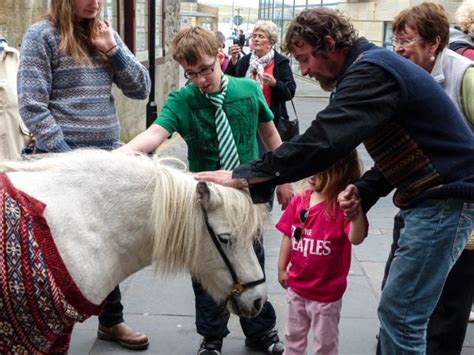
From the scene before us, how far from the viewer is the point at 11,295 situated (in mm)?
1896

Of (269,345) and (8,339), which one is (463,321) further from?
(8,339)

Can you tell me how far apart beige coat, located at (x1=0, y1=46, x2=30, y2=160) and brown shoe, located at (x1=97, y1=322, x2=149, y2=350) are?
A: 1.14 metres

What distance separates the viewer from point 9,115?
12.0 feet

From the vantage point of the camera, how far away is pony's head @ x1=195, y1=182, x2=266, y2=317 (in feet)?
7.31

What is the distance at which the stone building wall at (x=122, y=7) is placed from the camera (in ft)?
17.5

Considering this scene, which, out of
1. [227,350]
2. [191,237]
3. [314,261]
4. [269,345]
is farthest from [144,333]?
[191,237]

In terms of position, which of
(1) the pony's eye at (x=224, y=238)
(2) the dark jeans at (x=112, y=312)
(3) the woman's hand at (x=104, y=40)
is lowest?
(2) the dark jeans at (x=112, y=312)

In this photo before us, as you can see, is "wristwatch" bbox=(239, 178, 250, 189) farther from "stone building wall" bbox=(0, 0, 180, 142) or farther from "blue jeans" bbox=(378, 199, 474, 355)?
"stone building wall" bbox=(0, 0, 180, 142)

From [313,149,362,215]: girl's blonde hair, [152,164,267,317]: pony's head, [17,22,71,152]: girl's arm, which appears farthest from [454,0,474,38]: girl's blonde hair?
[17,22,71,152]: girl's arm

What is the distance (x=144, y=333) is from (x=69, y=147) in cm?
140

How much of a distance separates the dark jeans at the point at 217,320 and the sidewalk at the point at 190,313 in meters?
0.18

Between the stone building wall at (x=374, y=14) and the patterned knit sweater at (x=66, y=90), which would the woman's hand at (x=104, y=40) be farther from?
the stone building wall at (x=374, y=14)

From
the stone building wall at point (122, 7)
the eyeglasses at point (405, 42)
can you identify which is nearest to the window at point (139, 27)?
the stone building wall at point (122, 7)

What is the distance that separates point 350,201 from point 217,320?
1167 millimetres
